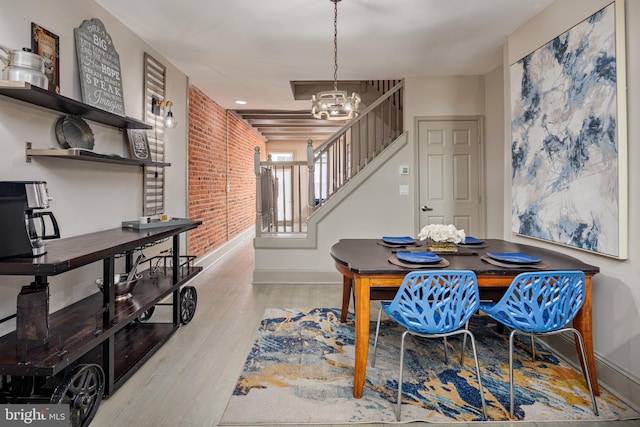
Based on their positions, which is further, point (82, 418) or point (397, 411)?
point (397, 411)

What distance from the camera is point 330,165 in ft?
16.4

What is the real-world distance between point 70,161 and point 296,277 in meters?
2.85

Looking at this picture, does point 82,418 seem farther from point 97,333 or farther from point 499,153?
point 499,153

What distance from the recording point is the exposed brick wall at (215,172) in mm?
5004

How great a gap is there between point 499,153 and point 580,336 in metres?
2.86

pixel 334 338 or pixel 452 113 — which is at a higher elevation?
pixel 452 113

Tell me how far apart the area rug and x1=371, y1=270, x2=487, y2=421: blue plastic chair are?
0.19m

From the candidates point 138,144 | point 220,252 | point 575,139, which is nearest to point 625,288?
point 575,139

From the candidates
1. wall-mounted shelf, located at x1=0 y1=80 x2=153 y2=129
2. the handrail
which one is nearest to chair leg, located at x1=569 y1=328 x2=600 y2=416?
wall-mounted shelf, located at x1=0 y1=80 x2=153 y2=129

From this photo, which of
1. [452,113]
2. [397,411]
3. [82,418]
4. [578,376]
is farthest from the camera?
[452,113]

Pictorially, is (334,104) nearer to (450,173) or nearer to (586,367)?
(586,367)

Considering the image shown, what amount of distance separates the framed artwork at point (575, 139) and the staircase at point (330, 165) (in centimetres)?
202

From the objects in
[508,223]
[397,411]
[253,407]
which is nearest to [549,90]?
[508,223]

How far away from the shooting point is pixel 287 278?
4.65m
